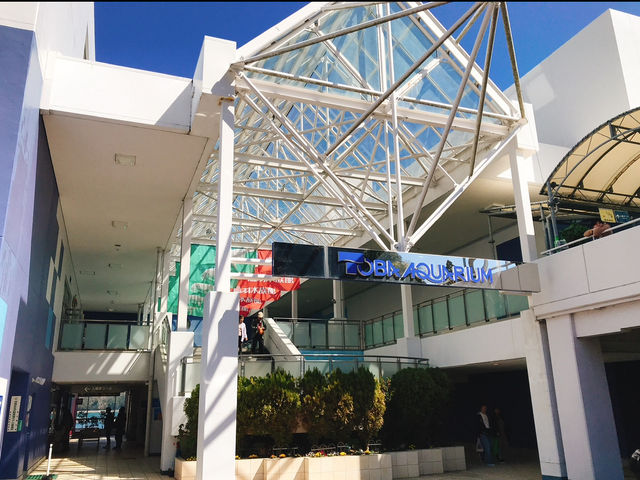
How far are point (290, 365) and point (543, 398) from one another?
5.76 m

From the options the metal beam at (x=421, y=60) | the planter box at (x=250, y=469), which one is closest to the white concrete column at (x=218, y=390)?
the planter box at (x=250, y=469)

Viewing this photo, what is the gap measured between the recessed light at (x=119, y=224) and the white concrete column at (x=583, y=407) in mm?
14328

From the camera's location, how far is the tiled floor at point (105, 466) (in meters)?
13.1

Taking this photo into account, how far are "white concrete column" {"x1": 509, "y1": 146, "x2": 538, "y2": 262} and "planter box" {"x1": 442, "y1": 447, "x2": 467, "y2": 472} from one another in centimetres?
525

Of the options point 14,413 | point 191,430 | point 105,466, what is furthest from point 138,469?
point 14,413

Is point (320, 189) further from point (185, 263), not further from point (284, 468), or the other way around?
point (284, 468)

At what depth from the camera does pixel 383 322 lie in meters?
19.4

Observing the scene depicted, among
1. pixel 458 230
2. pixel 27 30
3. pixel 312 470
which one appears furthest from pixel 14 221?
pixel 458 230

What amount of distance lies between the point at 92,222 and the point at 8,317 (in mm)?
9910

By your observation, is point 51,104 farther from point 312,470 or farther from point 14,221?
point 312,470

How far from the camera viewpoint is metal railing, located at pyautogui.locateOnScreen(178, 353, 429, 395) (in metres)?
12.7

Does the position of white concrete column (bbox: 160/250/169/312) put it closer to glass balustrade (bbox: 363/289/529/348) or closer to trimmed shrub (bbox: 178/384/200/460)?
glass balustrade (bbox: 363/289/529/348)

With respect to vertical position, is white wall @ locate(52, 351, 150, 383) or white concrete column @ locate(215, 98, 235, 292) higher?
white concrete column @ locate(215, 98, 235, 292)

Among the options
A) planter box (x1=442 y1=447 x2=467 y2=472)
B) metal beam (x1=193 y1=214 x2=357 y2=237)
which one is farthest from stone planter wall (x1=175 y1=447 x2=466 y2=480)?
metal beam (x1=193 y1=214 x2=357 y2=237)
